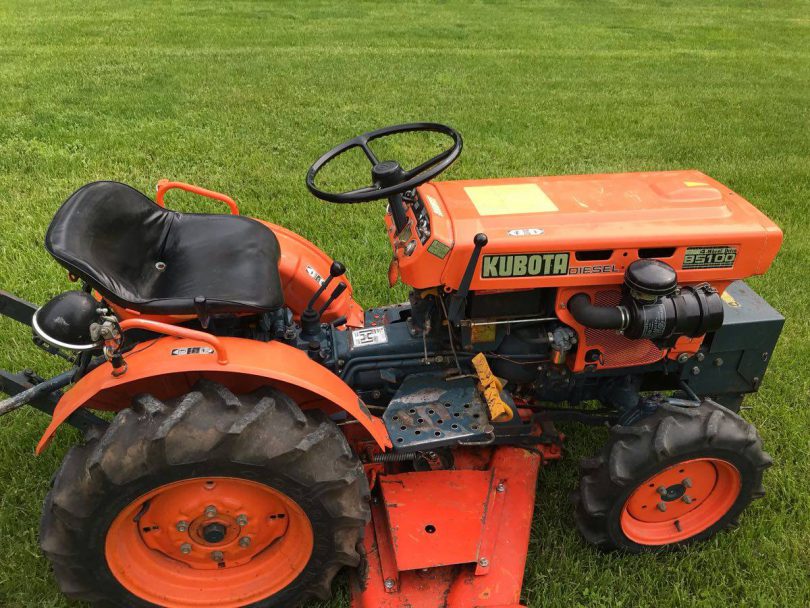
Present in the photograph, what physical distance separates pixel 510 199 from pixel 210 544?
169 centimetres

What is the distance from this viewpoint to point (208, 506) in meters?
2.28

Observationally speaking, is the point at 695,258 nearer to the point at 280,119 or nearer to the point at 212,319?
the point at 212,319

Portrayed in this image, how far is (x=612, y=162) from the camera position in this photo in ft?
19.8

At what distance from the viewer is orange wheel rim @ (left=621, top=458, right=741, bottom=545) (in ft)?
8.38

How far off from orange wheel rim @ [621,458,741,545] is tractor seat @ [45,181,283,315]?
5.24 feet

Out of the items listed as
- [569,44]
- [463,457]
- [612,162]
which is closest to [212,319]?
[463,457]

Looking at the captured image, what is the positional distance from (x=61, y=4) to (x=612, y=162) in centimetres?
987

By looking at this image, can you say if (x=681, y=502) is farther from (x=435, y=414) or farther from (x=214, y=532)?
(x=214, y=532)

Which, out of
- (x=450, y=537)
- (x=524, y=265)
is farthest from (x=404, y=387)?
(x=524, y=265)

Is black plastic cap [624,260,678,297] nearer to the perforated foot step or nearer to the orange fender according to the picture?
the perforated foot step

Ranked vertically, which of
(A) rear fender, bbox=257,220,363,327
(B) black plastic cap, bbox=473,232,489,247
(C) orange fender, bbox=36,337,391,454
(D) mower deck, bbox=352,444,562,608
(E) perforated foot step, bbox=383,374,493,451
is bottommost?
(D) mower deck, bbox=352,444,562,608

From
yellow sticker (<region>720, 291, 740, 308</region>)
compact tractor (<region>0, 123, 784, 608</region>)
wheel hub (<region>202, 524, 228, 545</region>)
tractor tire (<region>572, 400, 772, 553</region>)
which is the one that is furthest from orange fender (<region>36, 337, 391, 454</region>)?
yellow sticker (<region>720, 291, 740, 308</region>)

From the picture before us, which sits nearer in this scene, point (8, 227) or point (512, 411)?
point (512, 411)

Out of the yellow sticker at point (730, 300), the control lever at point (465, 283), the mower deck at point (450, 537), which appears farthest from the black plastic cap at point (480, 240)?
the yellow sticker at point (730, 300)
